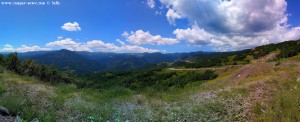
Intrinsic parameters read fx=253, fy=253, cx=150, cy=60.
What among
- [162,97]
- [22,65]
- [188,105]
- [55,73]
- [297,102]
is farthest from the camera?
[55,73]

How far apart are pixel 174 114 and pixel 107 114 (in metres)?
3.53

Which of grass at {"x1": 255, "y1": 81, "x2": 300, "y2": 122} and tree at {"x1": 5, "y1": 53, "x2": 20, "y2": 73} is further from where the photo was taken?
tree at {"x1": 5, "y1": 53, "x2": 20, "y2": 73}

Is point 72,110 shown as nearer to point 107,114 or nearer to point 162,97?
point 107,114

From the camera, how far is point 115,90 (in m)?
21.2

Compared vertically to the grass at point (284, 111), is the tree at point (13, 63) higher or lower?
higher

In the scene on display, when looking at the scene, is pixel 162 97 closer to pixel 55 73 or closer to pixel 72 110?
pixel 72 110

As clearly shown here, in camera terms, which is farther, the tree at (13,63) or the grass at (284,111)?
the tree at (13,63)

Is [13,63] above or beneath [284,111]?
above

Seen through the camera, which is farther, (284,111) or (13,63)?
(13,63)

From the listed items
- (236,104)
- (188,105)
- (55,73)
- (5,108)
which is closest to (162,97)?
(188,105)

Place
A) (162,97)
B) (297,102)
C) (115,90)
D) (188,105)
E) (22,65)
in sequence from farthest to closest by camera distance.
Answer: (22,65), (115,90), (162,97), (188,105), (297,102)

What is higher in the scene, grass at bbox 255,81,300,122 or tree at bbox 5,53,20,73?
tree at bbox 5,53,20,73

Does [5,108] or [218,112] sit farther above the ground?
[5,108]

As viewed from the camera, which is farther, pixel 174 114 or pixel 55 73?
pixel 55 73
